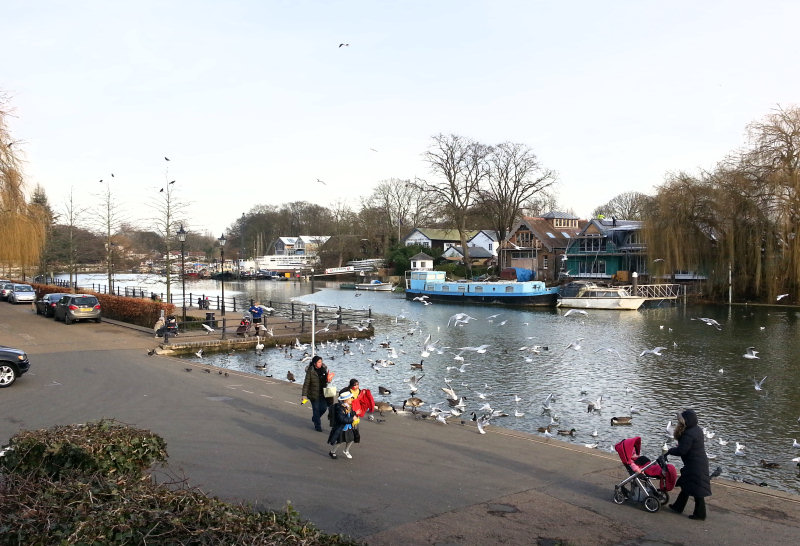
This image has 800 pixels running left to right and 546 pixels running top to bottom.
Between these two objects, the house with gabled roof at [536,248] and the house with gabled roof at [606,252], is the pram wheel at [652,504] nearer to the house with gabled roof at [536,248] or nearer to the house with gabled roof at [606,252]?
the house with gabled roof at [606,252]

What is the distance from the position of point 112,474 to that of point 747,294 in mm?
57648

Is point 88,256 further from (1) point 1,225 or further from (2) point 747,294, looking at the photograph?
(2) point 747,294

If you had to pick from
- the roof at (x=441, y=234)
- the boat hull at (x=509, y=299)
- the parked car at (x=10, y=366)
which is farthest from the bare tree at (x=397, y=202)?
the parked car at (x=10, y=366)

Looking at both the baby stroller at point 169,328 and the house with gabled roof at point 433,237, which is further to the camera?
the house with gabled roof at point 433,237

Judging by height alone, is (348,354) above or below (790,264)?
below

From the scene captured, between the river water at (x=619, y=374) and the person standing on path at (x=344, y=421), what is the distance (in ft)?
15.3

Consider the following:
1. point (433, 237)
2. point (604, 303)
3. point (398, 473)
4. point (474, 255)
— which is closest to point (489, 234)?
point (433, 237)

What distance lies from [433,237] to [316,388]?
96.7 metres

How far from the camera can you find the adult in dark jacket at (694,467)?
8227mm

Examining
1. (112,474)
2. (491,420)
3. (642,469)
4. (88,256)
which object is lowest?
(491,420)

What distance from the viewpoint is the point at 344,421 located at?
10.6 metres

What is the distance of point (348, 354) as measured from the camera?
2677 centimetres

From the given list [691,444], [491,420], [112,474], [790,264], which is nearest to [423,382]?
[491,420]

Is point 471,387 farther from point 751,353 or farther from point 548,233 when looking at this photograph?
point 548,233
